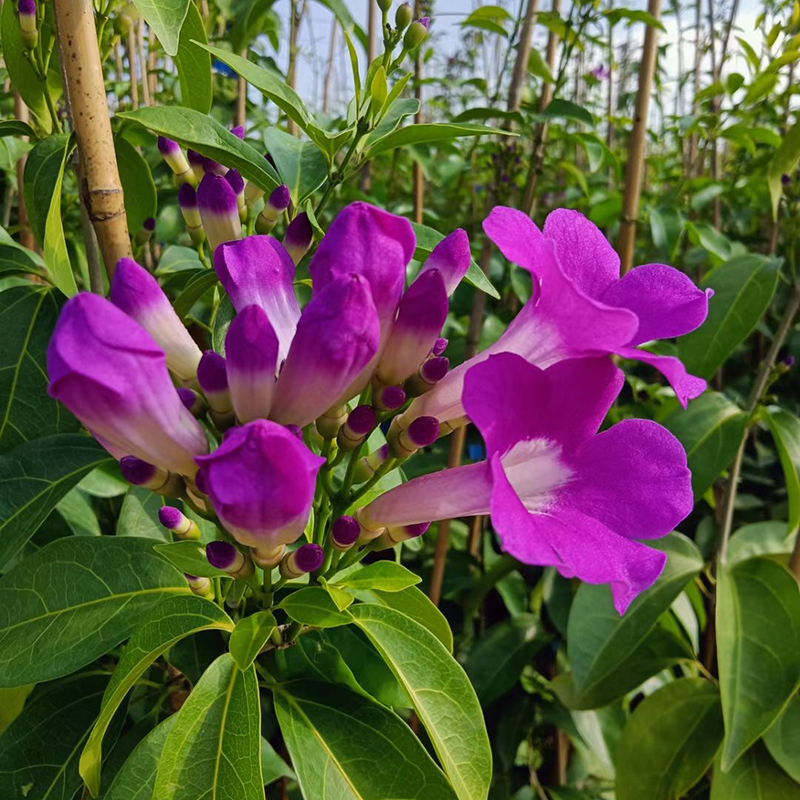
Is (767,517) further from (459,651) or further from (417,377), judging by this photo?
(417,377)

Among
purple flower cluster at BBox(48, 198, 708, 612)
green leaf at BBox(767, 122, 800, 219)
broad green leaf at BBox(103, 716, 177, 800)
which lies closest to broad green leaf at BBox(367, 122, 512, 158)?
purple flower cluster at BBox(48, 198, 708, 612)

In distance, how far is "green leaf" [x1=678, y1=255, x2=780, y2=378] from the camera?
1.48 metres

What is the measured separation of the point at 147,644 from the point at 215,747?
0.41 ft

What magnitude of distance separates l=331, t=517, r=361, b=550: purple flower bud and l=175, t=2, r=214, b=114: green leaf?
2.05 feet

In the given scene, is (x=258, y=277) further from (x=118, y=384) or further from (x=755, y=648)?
(x=755, y=648)

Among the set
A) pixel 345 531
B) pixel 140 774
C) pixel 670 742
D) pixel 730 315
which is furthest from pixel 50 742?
pixel 730 315

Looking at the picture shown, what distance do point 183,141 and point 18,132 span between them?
34cm

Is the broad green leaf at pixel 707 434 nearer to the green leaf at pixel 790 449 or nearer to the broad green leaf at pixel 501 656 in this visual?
the green leaf at pixel 790 449

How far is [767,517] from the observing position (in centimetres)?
264

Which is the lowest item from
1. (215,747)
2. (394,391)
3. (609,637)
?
(609,637)

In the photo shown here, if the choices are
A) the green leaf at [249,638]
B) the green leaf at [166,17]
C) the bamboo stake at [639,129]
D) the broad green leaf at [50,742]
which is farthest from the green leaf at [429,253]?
the bamboo stake at [639,129]

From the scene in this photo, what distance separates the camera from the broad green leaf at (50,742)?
0.83 meters

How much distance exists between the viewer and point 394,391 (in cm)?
67

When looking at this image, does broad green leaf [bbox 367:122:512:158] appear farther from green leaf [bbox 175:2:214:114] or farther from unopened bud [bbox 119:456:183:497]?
unopened bud [bbox 119:456:183:497]
